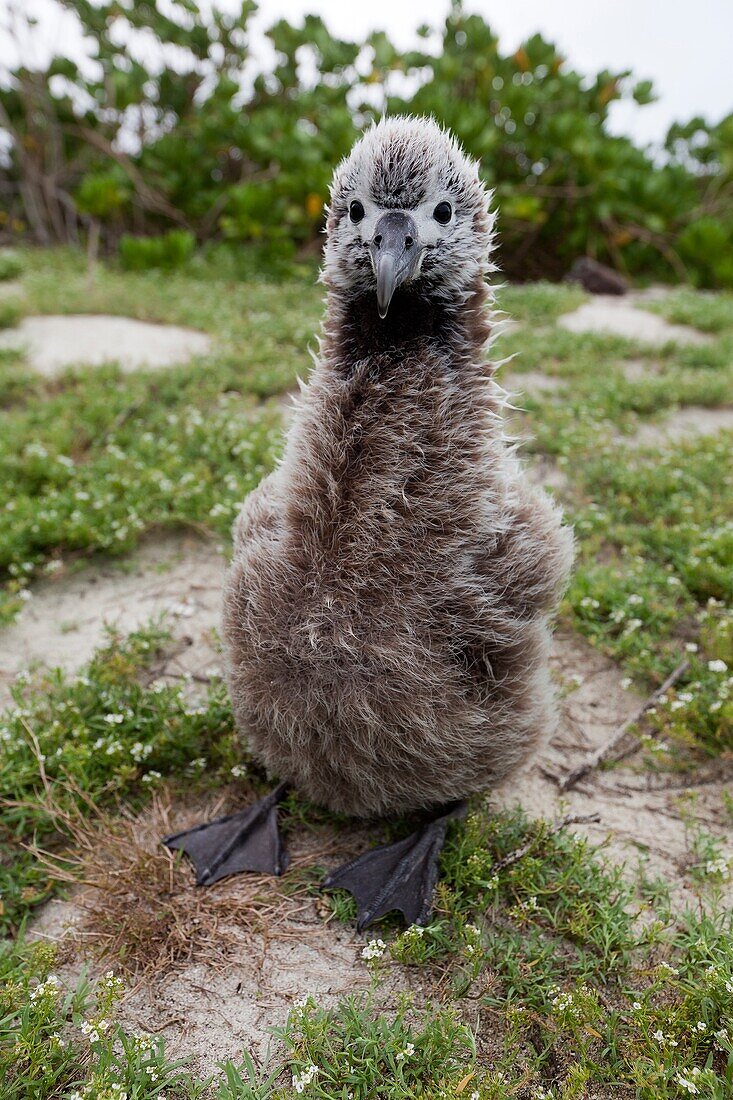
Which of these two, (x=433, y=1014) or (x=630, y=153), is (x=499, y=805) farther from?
(x=630, y=153)

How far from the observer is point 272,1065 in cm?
188

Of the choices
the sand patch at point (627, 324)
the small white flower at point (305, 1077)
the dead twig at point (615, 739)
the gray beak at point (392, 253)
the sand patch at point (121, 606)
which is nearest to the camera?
the small white flower at point (305, 1077)

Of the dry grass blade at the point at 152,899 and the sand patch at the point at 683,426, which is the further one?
the sand patch at the point at 683,426

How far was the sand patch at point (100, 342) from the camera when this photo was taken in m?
5.72

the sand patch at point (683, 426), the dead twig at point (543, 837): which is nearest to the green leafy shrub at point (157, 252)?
the sand patch at point (683, 426)

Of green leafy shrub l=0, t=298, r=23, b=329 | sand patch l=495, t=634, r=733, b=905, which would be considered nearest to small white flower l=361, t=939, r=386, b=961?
sand patch l=495, t=634, r=733, b=905

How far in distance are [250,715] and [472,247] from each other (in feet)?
4.89

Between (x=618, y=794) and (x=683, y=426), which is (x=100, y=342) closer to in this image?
(x=683, y=426)

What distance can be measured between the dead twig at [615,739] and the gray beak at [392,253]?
1749 millimetres

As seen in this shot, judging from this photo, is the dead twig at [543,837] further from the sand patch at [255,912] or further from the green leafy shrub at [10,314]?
the green leafy shrub at [10,314]

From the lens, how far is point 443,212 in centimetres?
211

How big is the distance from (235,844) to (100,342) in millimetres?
4772

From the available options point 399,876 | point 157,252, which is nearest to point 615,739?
point 399,876

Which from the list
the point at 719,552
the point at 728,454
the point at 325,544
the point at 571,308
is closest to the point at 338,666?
the point at 325,544
